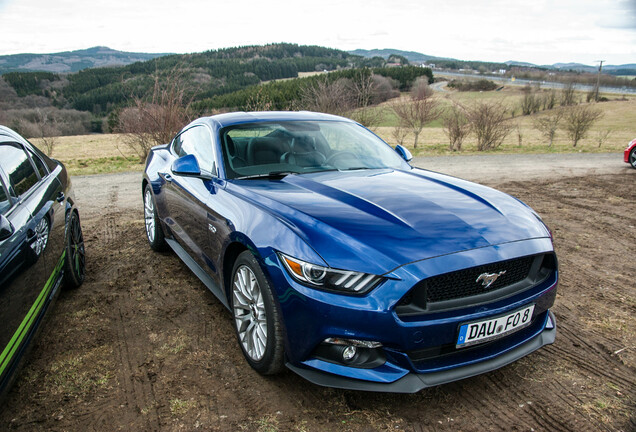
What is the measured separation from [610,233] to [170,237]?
5.37 meters

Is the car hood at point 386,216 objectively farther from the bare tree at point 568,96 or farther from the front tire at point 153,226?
the bare tree at point 568,96

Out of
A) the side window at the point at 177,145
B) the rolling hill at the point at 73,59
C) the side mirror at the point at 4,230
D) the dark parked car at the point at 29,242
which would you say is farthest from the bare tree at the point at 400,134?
the rolling hill at the point at 73,59

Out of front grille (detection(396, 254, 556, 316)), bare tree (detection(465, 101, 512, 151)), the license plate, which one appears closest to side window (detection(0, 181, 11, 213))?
front grille (detection(396, 254, 556, 316))

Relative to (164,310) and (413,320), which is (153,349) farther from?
(413,320)

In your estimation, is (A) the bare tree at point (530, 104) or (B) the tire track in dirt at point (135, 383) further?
(A) the bare tree at point (530, 104)

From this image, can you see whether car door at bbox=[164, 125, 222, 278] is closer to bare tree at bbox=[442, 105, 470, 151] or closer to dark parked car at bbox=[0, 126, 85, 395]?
dark parked car at bbox=[0, 126, 85, 395]

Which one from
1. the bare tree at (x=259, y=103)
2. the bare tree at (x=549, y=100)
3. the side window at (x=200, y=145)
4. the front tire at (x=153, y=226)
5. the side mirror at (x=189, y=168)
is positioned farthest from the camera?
the bare tree at (x=549, y=100)

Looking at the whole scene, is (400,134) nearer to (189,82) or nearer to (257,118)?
(189,82)

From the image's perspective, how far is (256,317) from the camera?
265 cm

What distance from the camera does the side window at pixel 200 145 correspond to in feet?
12.0

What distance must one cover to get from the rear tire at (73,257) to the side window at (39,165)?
1.48 feet

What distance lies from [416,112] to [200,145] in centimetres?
2375

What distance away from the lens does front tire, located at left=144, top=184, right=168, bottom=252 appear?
4.88 metres

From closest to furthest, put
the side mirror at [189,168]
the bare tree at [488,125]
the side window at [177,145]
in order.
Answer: the side mirror at [189,168]
the side window at [177,145]
the bare tree at [488,125]
